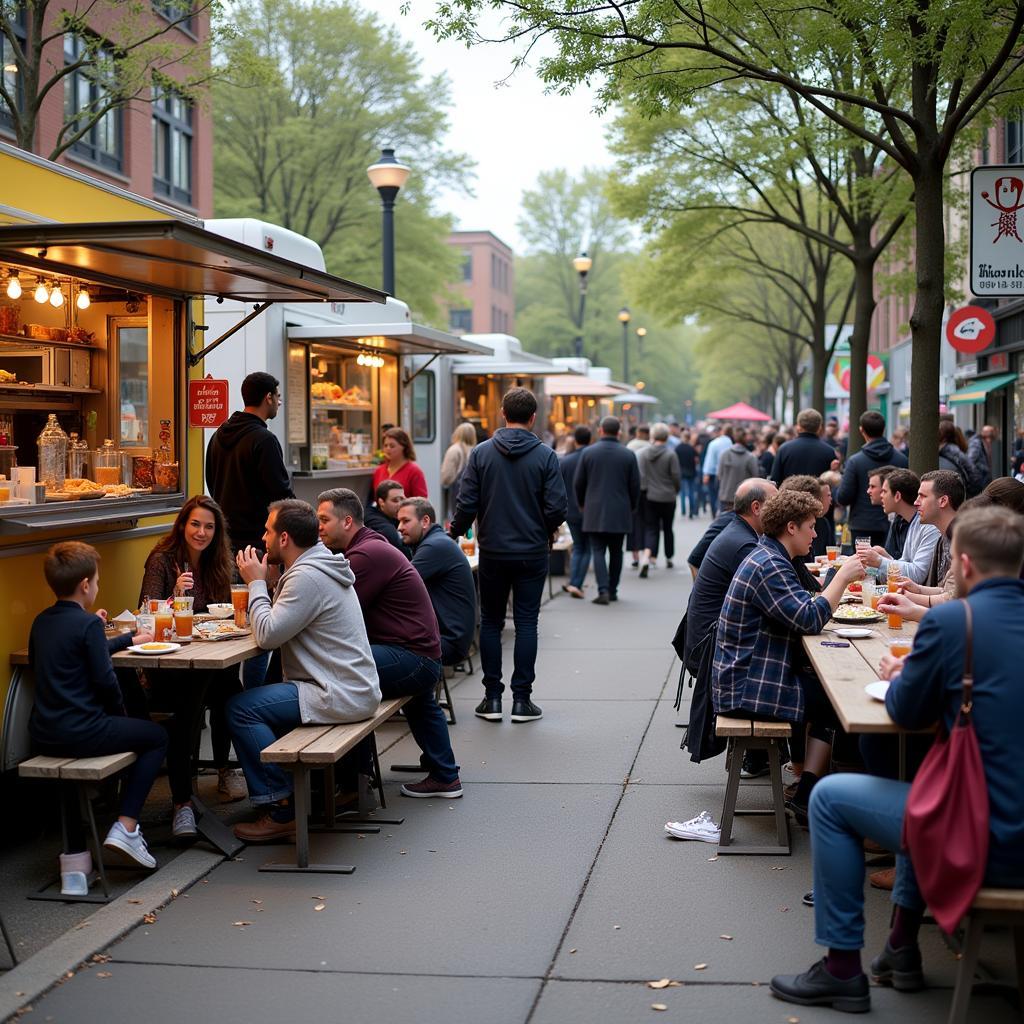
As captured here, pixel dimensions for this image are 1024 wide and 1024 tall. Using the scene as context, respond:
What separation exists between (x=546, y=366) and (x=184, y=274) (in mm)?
14319

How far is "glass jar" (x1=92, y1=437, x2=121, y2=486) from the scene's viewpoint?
Result: 344 inches

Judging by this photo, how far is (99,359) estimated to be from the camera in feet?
29.9

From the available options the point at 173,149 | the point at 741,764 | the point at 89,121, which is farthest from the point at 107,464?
the point at 173,149

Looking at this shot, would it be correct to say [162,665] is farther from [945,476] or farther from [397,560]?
[945,476]

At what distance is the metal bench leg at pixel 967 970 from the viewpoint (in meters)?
4.04

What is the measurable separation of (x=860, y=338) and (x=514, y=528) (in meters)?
12.6

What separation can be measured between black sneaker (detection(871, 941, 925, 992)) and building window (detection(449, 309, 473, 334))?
225ft

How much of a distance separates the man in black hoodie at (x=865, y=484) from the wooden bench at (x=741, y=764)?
6174 mm

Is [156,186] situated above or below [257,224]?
above

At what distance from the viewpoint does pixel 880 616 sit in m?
7.11

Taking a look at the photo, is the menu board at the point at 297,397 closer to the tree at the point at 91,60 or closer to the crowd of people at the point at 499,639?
the tree at the point at 91,60

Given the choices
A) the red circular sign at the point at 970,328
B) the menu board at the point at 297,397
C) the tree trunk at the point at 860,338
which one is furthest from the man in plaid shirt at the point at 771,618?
the tree trunk at the point at 860,338

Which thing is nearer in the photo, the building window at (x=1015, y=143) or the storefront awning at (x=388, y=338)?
the storefront awning at (x=388, y=338)

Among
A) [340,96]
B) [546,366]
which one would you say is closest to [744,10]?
[546,366]
